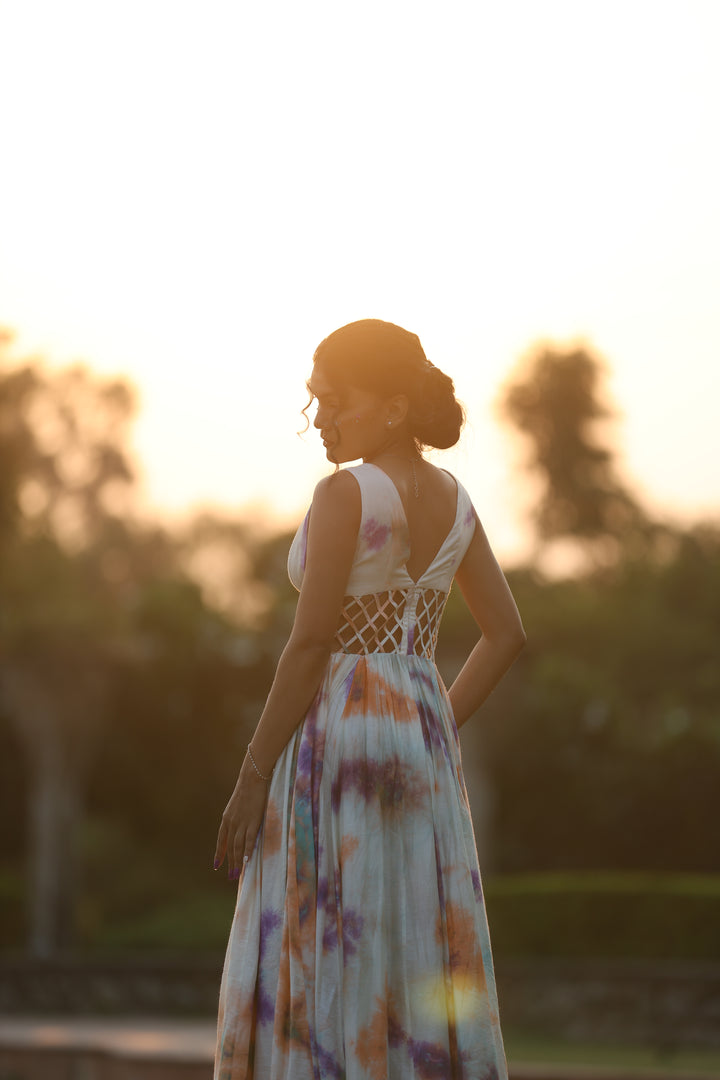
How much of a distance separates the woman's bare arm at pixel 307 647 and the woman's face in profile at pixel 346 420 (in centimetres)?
12

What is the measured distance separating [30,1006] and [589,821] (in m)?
8.84

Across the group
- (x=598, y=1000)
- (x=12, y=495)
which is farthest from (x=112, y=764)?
(x=598, y=1000)

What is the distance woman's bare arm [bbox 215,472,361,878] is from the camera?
3121mm

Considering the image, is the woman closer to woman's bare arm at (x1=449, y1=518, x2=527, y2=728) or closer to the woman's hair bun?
the woman's hair bun

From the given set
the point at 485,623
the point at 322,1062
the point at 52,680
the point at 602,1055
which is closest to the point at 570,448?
the point at 52,680

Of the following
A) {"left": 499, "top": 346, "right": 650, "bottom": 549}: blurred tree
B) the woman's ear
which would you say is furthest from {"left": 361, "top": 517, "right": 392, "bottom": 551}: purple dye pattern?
{"left": 499, "top": 346, "right": 650, "bottom": 549}: blurred tree

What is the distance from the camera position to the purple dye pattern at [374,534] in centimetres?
317

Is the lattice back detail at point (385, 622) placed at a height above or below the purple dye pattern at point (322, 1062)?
above

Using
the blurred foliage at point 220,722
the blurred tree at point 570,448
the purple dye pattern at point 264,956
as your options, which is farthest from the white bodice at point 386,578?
the blurred tree at point 570,448

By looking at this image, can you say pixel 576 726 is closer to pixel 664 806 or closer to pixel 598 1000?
pixel 664 806

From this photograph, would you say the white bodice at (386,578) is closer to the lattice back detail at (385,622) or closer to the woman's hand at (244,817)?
the lattice back detail at (385,622)

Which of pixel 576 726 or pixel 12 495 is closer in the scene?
pixel 12 495

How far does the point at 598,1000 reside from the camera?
45.2 ft

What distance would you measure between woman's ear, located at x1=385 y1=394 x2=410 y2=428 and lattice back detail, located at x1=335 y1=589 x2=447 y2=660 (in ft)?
1.27
